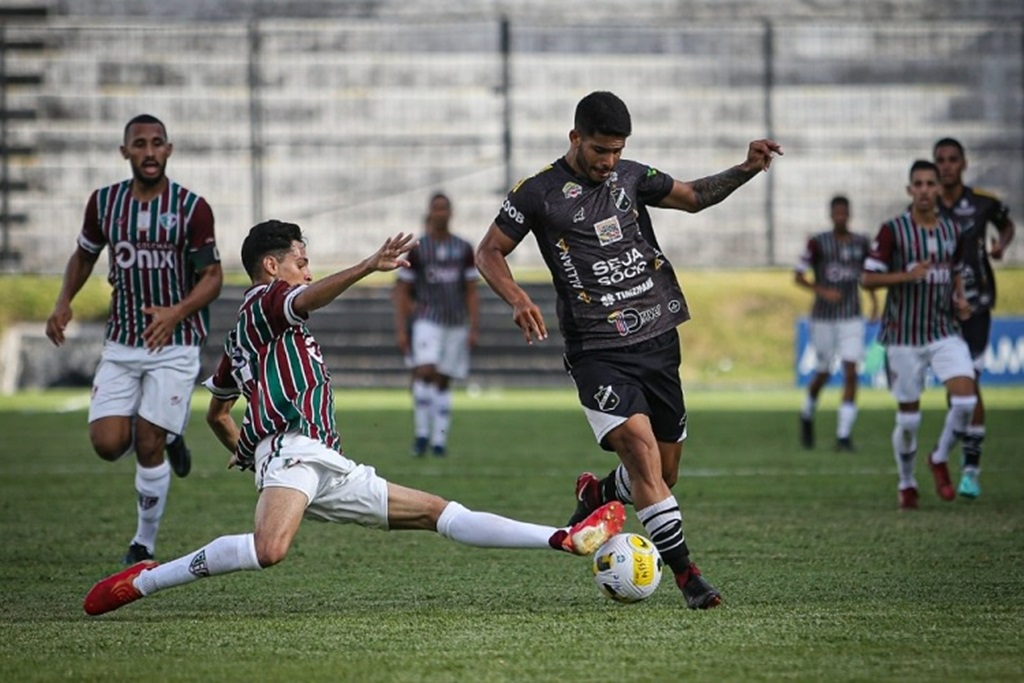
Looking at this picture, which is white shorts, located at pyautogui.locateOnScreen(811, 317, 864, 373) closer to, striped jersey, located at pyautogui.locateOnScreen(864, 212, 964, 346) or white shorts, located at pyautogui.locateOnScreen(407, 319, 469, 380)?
white shorts, located at pyautogui.locateOnScreen(407, 319, 469, 380)

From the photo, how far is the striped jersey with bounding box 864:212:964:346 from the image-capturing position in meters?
11.3

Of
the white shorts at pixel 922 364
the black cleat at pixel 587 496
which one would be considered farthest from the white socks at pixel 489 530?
the white shorts at pixel 922 364

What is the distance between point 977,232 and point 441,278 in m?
6.34

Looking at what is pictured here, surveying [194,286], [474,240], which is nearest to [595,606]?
[194,286]

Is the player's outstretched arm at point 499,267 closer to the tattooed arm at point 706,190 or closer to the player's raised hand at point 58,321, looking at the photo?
the tattooed arm at point 706,190

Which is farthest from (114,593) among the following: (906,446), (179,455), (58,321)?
(906,446)

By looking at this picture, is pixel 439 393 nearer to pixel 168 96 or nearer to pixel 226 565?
pixel 226 565

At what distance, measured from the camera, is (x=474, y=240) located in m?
29.5

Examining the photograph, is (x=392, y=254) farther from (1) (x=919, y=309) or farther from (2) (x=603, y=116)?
(1) (x=919, y=309)

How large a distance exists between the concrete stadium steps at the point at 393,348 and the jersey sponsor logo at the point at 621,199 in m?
19.7

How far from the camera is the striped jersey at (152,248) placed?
9.14 metres

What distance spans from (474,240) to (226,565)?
2296 cm

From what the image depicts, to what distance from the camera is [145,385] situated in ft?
30.2

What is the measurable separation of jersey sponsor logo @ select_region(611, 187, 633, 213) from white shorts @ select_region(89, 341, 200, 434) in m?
2.89
